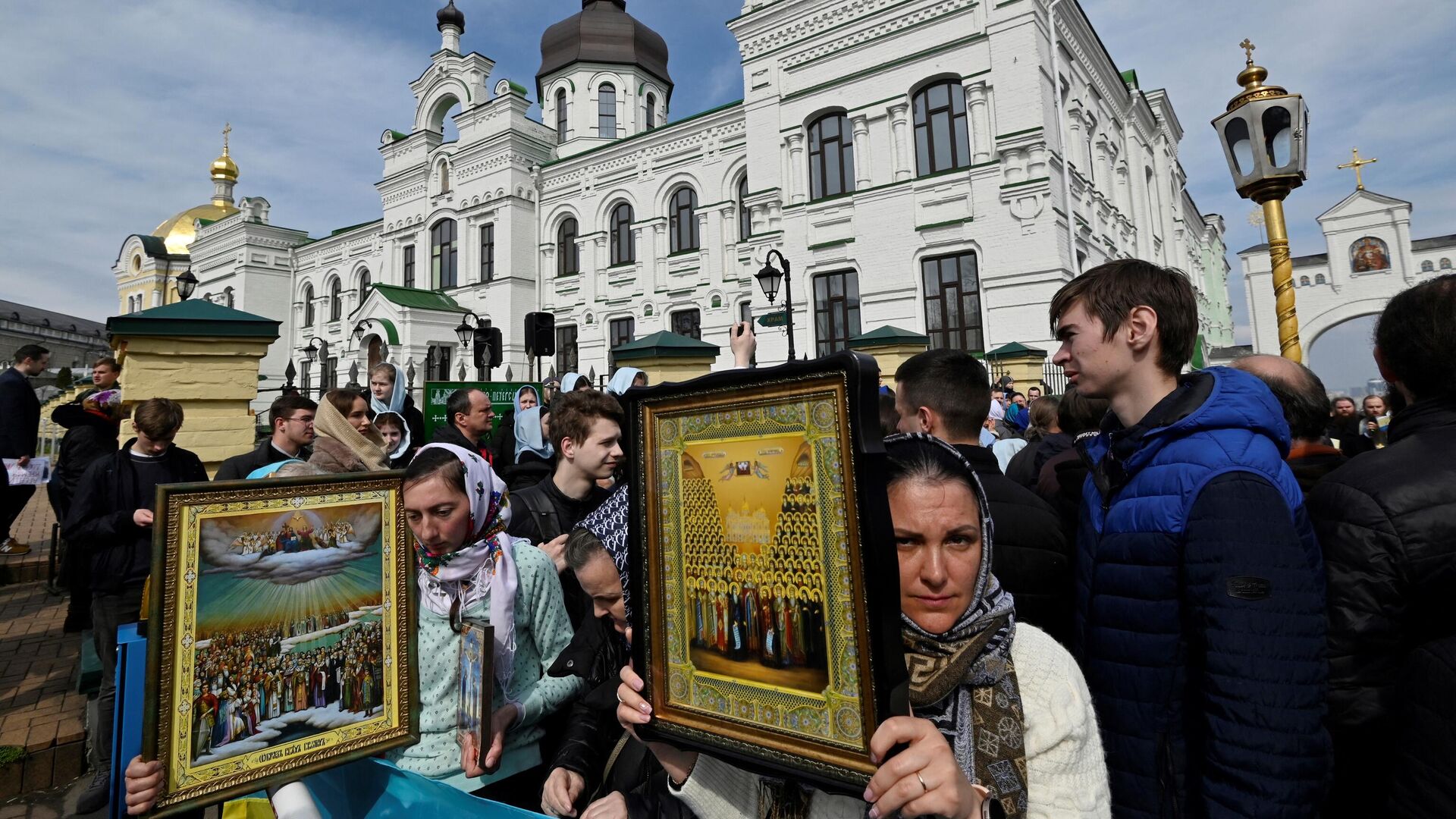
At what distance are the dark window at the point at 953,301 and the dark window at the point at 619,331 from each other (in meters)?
11.1

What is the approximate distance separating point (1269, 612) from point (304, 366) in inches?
1516

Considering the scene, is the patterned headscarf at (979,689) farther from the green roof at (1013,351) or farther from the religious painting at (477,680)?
the green roof at (1013,351)

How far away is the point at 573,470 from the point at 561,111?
2814 cm

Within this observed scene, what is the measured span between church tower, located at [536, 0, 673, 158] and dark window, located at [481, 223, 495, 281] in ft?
14.5

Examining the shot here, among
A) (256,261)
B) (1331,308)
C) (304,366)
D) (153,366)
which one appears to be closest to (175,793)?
(153,366)

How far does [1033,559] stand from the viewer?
2.03 meters

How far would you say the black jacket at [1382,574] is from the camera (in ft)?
4.99

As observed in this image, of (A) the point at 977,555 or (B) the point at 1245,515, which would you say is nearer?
(A) the point at 977,555

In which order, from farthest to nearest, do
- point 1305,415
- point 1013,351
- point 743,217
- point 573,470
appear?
point 743,217 → point 1013,351 → point 573,470 → point 1305,415

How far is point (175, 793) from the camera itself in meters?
1.49

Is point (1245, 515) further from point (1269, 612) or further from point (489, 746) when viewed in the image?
point (489, 746)

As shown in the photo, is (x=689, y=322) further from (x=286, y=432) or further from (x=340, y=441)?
(x=340, y=441)

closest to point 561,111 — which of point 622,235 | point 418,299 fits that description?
point 622,235

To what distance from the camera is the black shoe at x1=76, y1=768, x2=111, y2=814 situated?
11.1 feet
